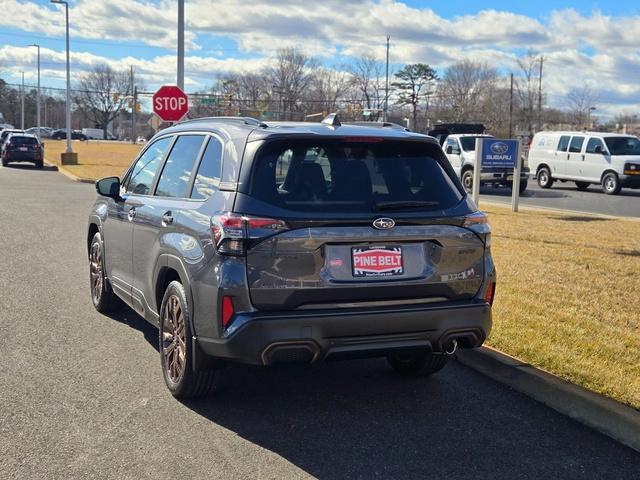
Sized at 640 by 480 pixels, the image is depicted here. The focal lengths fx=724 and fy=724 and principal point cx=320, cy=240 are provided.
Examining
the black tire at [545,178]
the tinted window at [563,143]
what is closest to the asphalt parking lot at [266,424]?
the tinted window at [563,143]

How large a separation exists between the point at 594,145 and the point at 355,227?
2306 cm

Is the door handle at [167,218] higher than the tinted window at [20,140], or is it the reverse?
the tinted window at [20,140]

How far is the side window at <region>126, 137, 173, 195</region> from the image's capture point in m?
5.83

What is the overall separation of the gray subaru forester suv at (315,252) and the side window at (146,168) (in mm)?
872

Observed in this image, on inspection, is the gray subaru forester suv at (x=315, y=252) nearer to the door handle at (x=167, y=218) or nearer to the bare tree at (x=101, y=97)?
the door handle at (x=167, y=218)

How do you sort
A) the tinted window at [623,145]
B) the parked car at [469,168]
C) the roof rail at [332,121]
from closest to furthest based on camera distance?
the roof rail at [332,121]
the parked car at [469,168]
the tinted window at [623,145]

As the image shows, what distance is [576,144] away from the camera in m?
25.8

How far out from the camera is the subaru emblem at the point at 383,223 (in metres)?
4.21

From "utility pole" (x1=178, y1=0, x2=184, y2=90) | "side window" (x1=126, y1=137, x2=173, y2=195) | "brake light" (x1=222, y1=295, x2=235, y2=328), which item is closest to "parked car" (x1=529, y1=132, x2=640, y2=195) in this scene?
"utility pole" (x1=178, y1=0, x2=184, y2=90)

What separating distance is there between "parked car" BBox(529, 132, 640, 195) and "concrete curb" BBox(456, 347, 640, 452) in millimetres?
20436

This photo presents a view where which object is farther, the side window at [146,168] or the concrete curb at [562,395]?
the side window at [146,168]

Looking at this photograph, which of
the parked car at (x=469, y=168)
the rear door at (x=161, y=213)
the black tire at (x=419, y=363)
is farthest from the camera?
the parked car at (x=469, y=168)

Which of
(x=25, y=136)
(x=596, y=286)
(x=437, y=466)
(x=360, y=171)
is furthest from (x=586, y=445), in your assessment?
(x=25, y=136)

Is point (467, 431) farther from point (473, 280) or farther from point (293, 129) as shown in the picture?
point (293, 129)
